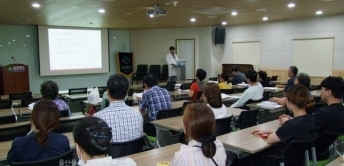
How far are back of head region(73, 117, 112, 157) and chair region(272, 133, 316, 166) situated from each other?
1.57 meters

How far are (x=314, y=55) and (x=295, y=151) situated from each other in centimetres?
Result: 885

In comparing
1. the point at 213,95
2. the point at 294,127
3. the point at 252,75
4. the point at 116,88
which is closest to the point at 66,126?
the point at 116,88

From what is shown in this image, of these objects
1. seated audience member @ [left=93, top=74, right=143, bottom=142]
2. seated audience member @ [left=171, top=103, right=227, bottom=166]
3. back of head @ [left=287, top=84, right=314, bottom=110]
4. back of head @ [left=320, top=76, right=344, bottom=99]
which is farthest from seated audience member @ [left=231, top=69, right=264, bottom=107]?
seated audience member @ [left=171, top=103, right=227, bottom=166]

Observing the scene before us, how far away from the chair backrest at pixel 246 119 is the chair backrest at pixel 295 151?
4.41 ft

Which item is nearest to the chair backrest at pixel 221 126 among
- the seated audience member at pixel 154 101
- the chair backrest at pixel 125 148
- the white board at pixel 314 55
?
the seated audience member at pixel 154 101

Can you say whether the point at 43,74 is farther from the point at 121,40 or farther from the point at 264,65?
the point at 264,65

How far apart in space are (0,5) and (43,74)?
202 inches

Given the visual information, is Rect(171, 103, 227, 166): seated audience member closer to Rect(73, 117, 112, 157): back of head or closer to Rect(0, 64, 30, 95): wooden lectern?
Rect(73, 117, 112, 157): back of head

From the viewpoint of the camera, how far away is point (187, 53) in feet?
43.9

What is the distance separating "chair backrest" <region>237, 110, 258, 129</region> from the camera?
12.9 ft

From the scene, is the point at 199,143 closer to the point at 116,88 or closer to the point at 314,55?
the point at 116,88

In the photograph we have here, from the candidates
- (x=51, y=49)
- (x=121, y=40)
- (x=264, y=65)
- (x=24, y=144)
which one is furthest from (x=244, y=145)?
(x=121, y=40)

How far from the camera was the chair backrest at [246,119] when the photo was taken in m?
3.92

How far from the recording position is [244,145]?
8.70 feet
